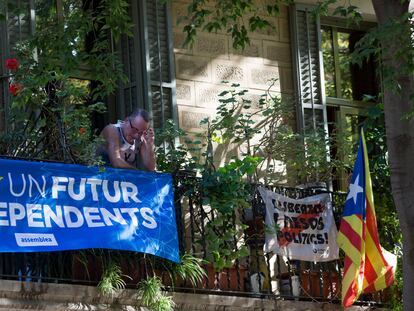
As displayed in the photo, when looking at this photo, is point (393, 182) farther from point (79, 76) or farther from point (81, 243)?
point (79, 76)

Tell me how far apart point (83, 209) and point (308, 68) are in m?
4.70

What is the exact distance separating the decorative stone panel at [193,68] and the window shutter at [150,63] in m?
0.22

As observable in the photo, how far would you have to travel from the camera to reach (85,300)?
Answer: 1463 cm

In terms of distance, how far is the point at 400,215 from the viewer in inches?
575

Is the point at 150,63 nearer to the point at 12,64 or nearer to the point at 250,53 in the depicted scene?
the point at 250,53

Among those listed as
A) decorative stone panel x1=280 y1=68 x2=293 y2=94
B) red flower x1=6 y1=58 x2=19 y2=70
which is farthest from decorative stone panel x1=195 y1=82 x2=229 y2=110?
red flower x1=6 y1=58 x2=19 y2=70

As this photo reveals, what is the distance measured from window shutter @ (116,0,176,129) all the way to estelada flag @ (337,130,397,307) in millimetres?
2199

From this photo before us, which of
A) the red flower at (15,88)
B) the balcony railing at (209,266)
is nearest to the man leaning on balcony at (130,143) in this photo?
the balcony railing at (209,266)

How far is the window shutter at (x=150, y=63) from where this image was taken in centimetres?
1720

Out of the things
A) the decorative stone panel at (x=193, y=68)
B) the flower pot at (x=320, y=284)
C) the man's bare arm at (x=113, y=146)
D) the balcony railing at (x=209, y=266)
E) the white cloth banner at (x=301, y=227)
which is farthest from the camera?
the decorative stone panel at (x=193, y=68)

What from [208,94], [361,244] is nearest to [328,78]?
[208,94]

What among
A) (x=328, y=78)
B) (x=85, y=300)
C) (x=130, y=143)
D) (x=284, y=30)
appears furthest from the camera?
(x=328, y=78)

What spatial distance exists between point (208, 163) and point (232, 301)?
162 centimetres

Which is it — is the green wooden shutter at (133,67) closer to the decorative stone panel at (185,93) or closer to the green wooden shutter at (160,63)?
the green wooden shutter at (160,63)
